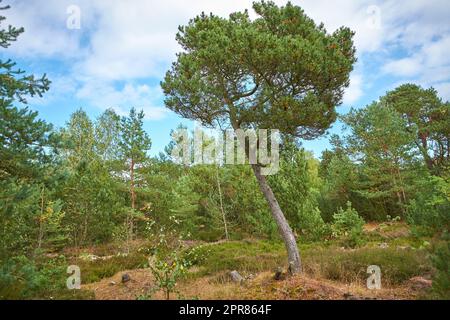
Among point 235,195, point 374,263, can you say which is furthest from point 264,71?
point 235,195

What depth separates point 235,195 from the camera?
19.7 m

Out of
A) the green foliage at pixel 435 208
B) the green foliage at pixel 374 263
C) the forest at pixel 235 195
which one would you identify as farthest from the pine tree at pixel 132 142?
the green foliage at pixel 435 208

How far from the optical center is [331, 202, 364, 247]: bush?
1455cm

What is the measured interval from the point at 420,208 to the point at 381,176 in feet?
27.9

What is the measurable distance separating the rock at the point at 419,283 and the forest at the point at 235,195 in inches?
1.7

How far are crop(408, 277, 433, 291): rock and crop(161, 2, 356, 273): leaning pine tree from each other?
281cm

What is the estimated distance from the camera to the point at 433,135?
26391 millimetres

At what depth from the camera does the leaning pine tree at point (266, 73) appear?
317 inches

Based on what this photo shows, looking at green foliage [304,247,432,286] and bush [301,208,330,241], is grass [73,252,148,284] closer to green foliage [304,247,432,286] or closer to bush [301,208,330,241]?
green foliage [304,247,432,286]

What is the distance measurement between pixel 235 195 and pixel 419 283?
12.8 m

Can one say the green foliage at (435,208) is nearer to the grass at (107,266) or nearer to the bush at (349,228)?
the bush at (349,228)

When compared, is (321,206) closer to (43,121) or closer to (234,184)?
(234,184)

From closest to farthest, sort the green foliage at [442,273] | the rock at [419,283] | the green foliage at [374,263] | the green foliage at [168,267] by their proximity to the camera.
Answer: the green foliage at [442,273] → the green foliage at [168,267] → the rock at [419,283] → the green foliage at [374,263]
